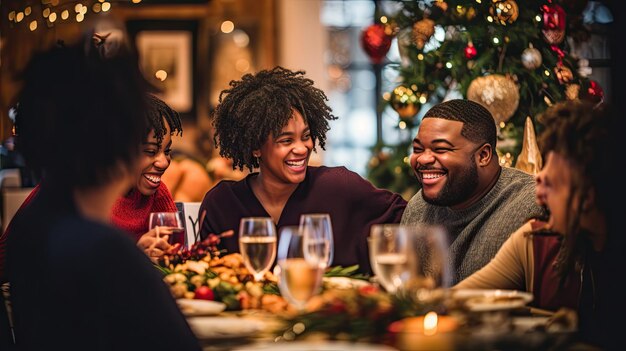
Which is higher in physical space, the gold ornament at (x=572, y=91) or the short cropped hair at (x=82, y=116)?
the gold ornament at (x=572, y=91)

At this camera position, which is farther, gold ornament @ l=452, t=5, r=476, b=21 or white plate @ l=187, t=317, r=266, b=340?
gold ornament @ l=452, t=5, r=476, b=21

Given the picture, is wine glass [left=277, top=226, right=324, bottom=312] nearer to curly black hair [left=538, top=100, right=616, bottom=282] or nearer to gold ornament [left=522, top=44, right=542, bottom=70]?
curly black hair [left=538, top=100, right=616, bottom=282]

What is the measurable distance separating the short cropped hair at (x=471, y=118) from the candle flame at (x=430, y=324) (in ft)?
5.53

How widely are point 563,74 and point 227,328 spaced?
10.9 ft

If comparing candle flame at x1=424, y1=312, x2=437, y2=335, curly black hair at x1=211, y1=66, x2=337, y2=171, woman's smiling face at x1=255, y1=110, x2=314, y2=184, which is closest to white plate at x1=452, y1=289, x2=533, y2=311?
candle flame at x1=424, y1=312, x2=437, y2=335

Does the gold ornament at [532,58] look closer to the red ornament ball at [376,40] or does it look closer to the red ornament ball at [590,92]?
the red ornament ball at [590,92]

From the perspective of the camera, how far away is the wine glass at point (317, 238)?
225 centimetres

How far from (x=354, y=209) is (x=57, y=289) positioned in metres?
2.07

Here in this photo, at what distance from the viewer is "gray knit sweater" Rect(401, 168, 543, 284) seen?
3.29 meters

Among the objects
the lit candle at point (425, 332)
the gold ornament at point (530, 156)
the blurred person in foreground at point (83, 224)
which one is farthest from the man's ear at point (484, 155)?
the blurred person in foreground at point (83, 224)

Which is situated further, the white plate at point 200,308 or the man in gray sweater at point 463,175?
the man in gray sweater at point 463,175

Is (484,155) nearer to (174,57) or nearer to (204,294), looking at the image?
(204,294)

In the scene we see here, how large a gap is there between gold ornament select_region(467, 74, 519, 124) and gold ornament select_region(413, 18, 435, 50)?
524 millimetres

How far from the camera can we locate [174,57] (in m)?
9.45
